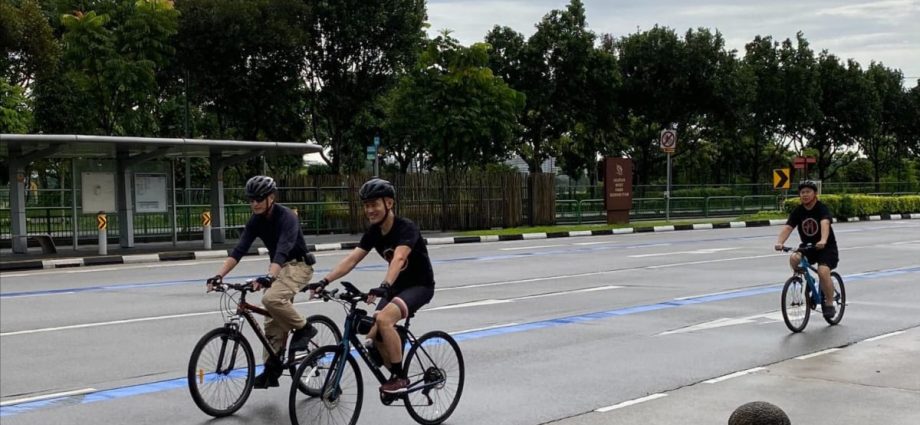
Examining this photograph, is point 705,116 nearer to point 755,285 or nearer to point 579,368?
point 755,285

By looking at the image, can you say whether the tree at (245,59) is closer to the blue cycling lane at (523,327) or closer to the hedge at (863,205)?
the hedge at (863,205)

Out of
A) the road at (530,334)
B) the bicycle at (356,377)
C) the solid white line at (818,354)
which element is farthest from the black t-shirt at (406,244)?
the solid white line at (818,354)

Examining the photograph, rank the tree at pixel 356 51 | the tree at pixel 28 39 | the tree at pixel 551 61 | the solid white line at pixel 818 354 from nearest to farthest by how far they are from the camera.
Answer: the solid white line at pixel 818 354
the tree at pixel 28 39
the tree at pixel 356 51
the tree at pixel 551 61

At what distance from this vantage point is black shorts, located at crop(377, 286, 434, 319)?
20.1 ft

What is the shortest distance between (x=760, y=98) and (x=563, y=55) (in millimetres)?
14193

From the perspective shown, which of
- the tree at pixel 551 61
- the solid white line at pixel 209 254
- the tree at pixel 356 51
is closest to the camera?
the solid white line at pixel 209 254

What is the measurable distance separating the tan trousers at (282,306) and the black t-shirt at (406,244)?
2.75ft

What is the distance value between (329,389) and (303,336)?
1186mm

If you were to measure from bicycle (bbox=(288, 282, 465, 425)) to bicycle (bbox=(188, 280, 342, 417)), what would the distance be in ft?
2.07

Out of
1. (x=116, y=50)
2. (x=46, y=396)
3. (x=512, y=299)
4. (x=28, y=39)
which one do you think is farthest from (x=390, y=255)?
(x=116, y=50)

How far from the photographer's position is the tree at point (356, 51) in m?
39.0

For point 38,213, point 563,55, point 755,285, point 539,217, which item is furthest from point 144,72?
point 755,285

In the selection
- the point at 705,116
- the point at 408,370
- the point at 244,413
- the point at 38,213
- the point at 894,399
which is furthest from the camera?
the point at 705,116

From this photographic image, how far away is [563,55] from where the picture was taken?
45.2m
